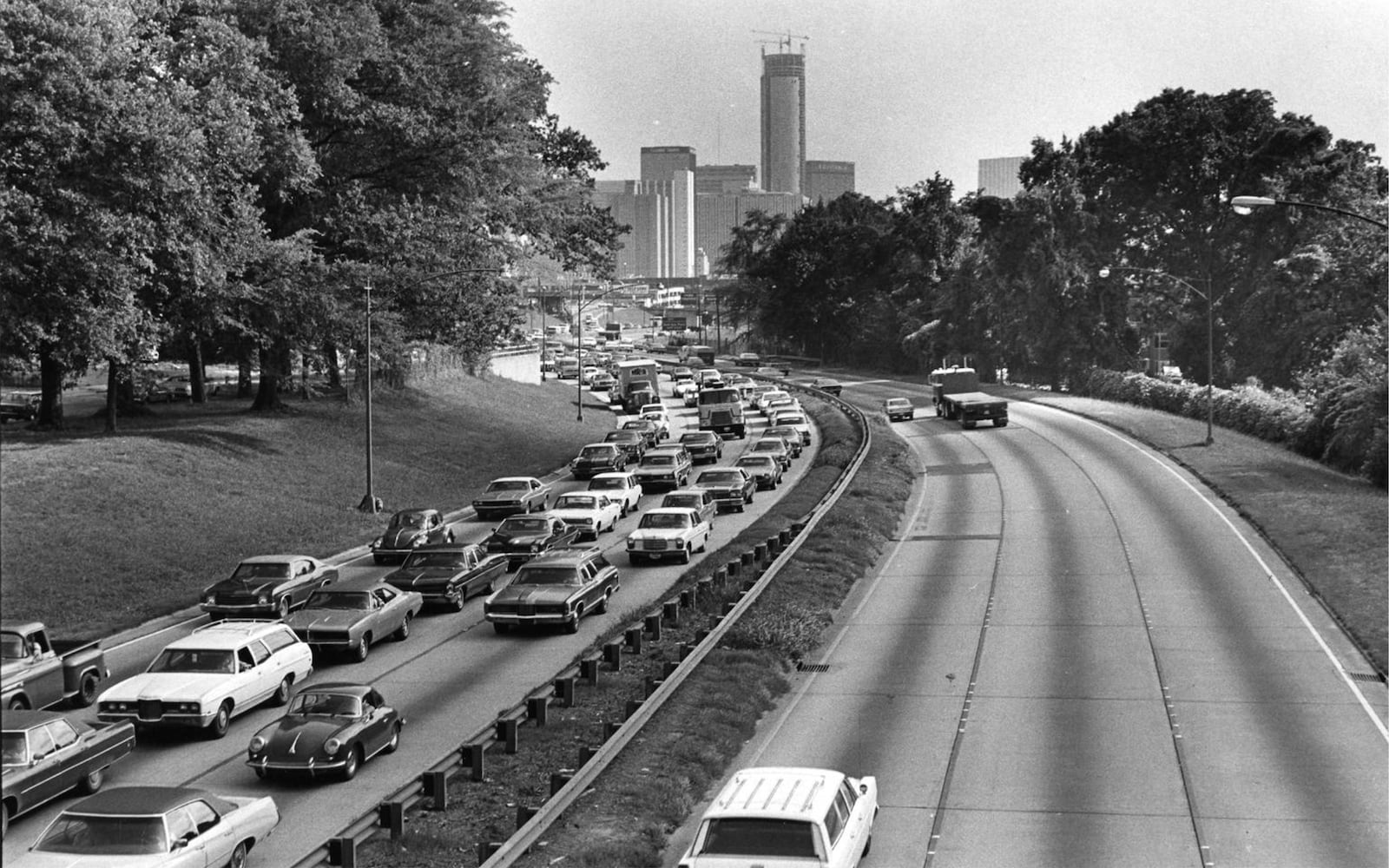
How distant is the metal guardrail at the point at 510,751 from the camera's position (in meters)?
17.4

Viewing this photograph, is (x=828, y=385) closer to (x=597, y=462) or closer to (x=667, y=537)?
(x=597, y=462)

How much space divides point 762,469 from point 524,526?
20.6 m

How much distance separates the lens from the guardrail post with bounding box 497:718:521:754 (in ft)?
77.2

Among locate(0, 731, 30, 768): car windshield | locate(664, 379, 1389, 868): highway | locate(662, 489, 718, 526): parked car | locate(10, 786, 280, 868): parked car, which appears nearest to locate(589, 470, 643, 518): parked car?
locate(662, 489, 718, 526): parked car

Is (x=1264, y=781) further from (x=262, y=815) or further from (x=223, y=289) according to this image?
(x=223, y=289)

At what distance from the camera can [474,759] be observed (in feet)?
71.9

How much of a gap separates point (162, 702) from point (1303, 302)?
280 feet

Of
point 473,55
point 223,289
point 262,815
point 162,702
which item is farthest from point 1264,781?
point 473,55

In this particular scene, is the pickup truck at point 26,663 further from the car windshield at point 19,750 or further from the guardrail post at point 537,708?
the guardrail post at point 537,708

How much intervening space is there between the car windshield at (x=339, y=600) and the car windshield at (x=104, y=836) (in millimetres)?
15424

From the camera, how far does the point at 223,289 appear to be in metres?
51.0

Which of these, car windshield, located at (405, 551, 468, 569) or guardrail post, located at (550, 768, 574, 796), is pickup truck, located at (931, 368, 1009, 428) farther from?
guardrail post, located at (550, 768, 574, 796)

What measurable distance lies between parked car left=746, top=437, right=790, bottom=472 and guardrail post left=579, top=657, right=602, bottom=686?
125 ft

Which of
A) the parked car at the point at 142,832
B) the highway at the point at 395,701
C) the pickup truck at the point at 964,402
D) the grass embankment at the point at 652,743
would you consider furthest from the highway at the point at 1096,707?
the pickup truck at the point at 964,402
